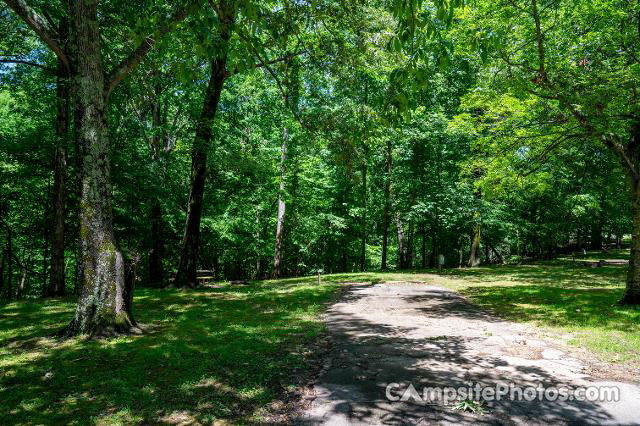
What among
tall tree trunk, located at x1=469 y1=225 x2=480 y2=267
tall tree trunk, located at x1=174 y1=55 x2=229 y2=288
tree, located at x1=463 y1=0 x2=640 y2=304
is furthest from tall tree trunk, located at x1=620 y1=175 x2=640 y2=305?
tall tree trunk, located at x1=469 y1=225 x2=480 y2=267

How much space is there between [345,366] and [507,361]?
2.35 metres

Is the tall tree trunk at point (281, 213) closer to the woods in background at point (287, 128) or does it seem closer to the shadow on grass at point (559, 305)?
the woods in background at point (287, 128)

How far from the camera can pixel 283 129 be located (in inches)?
A: 878

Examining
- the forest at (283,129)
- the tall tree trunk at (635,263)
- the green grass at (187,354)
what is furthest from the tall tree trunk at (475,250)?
the tall tree trunk at (635,263)

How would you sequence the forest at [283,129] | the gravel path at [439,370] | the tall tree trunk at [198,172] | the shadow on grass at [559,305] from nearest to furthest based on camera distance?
the gravel path at [439,370] < the forest at [283,129] < the shadow on grass at [559,305] < the tall tree trunk at [198,172]

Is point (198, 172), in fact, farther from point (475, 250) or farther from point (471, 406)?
point (475, 250)

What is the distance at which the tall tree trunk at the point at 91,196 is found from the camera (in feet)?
19.6

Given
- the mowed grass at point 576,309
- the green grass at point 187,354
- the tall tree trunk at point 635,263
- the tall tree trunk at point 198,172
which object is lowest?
the mowed grass at point 576,309

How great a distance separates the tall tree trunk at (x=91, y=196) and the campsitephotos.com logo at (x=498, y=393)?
497cm

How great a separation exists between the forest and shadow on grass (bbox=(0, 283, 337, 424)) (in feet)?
1.20

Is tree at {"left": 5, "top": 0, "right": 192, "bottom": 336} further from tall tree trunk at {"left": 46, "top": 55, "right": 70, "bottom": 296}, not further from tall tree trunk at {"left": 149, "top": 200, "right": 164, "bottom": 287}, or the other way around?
tall tree trunk at {"left": 149, "top": 200, "right": 164, "bottom": 287}

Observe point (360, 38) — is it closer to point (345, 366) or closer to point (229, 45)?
point (229, 45)

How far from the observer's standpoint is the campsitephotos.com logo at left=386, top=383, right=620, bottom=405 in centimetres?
379

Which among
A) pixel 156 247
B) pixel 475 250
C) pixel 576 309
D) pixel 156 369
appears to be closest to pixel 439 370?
pixel 156 369
